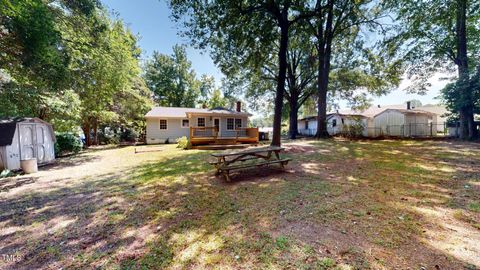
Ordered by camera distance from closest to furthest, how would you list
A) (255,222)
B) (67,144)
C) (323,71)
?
(255,222)
(67,144)
(323,71)

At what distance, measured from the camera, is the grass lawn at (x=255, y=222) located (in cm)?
248

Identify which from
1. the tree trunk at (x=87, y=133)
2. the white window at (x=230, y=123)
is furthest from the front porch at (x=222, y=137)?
the tree trunk at (x=87, y=133)

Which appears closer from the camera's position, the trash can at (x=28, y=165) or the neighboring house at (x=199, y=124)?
the trash can at (x=28, y=165)

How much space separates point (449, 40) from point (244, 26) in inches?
689

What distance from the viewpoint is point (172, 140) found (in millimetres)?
20219

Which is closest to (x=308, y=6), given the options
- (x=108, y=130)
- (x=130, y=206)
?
(x=130, y=206)

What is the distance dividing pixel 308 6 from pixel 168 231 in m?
12.3

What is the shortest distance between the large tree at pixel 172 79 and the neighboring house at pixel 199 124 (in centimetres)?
1283

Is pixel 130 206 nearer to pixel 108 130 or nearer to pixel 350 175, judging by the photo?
pixel 350 175

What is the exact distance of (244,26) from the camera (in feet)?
36.5

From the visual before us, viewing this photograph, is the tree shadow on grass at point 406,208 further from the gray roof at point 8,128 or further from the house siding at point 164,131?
the house siding at point 164,131

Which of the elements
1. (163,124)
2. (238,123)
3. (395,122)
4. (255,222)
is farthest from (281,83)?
(395,122)

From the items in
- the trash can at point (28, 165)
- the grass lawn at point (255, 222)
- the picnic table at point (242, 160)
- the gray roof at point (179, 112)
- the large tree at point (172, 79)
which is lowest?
the grass lawn at point (255, 222)

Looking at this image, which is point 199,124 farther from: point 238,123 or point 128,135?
point 128,135
